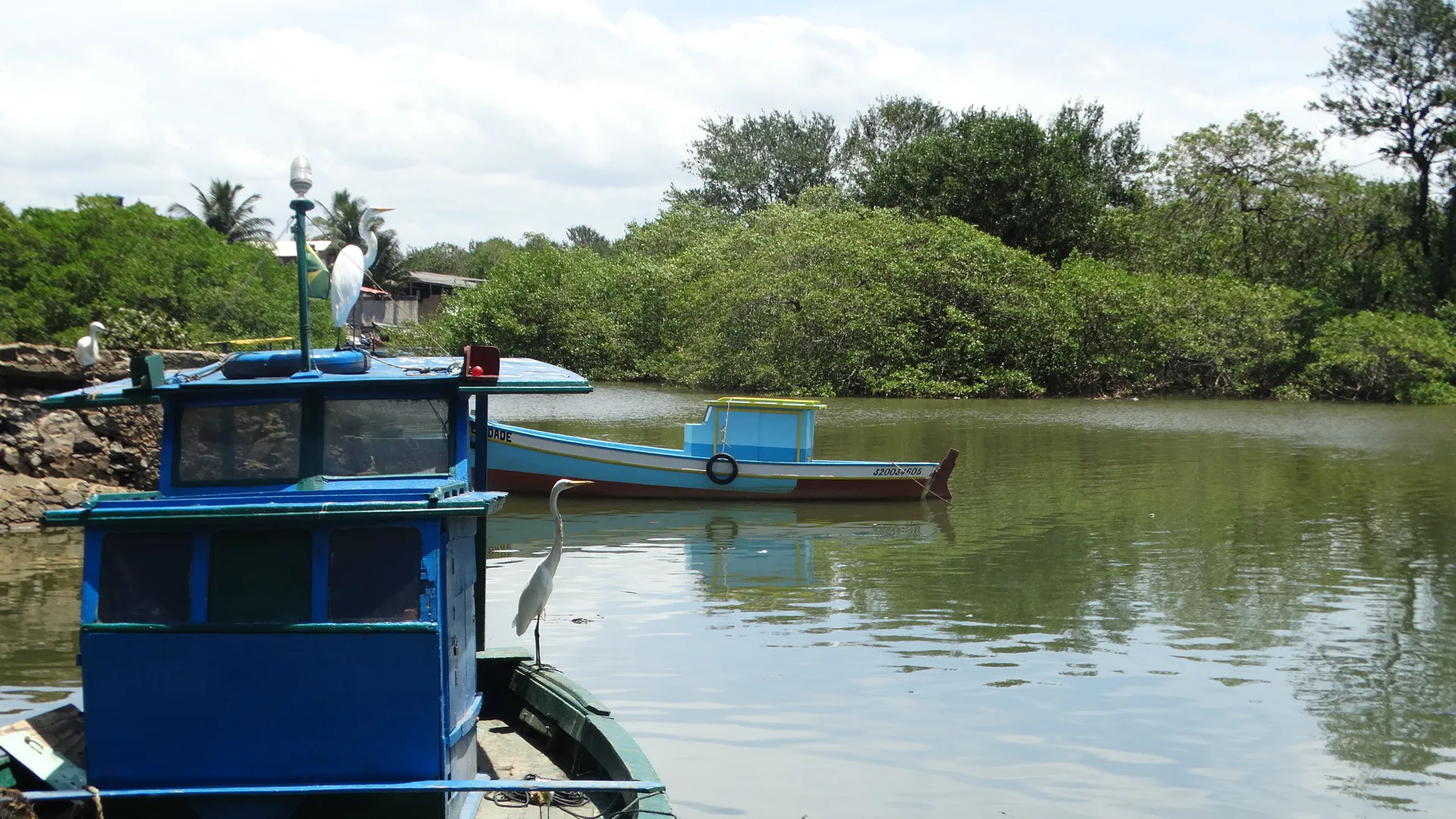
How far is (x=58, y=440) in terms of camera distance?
56.3 feet

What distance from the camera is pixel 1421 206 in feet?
160

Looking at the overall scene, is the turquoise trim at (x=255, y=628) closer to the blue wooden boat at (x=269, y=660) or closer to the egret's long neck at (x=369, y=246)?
the blue wooden boat at (x=269, y=660)

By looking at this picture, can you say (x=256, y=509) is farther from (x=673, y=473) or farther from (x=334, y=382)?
(x=673, y=473)

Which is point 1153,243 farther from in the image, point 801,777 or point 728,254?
point 801,777

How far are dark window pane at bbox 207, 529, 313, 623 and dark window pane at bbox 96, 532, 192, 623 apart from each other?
141 millimetres

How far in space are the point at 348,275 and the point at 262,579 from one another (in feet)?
6.77

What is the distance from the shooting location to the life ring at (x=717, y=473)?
66.6 feet

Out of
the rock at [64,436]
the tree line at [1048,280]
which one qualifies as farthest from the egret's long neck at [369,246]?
the tree line at [1048,280]

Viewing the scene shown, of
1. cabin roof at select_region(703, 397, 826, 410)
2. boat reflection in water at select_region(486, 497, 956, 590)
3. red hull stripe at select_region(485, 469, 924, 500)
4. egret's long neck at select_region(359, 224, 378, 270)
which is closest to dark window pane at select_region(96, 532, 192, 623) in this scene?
egret's long neck at select_region(359, 224, 378, 270)

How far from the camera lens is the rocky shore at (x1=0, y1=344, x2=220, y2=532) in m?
16.6

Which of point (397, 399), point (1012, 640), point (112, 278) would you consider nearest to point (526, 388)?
point (397, 399)

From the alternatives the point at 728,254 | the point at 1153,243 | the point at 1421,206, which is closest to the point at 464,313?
the point at 728,254

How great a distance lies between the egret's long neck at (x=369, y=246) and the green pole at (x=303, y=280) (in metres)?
0.55

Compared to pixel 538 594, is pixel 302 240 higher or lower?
higher
